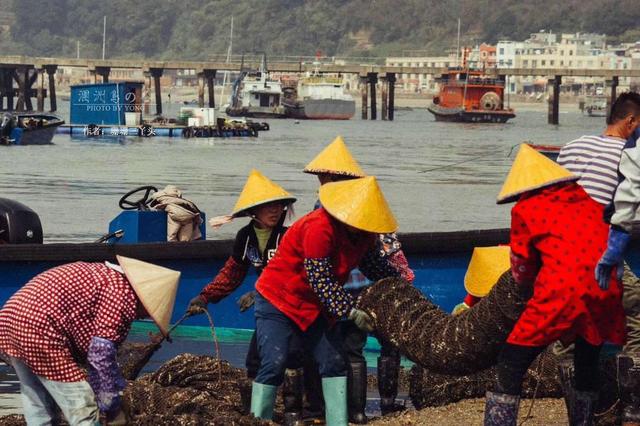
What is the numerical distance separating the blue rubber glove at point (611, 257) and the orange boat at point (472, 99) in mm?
96324

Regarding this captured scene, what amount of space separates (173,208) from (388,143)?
58.9 metres

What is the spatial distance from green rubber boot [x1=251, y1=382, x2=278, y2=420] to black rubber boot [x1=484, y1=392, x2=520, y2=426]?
3.77 ft

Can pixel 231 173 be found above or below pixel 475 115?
above

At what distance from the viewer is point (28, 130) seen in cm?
5616

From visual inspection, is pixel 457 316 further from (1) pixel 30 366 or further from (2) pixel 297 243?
(1) pixel 30 366

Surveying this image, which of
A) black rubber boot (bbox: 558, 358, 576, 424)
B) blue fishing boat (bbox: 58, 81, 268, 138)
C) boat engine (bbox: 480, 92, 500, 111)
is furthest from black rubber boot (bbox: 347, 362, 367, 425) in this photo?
boat engine (bbox: 480, 92, 500, 111)

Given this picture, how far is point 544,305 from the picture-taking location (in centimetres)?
638

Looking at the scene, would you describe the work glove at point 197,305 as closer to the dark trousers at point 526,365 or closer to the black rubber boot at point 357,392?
the black rubber boot at point 357,392

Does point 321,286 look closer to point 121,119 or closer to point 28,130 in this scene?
point 28,130

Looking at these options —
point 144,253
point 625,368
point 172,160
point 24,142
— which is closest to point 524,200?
point 625,368

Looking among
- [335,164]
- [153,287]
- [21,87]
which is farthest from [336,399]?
[21,87]

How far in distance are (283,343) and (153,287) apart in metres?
1.10

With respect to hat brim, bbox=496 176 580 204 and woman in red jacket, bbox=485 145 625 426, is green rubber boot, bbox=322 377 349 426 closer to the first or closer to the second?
woman in red jacket, bbox=485 145 625 426

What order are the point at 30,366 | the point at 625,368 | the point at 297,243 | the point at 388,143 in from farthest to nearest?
the point at 388,143 < the point at 625,368 < the point at 297,243 < the point at 30,366
